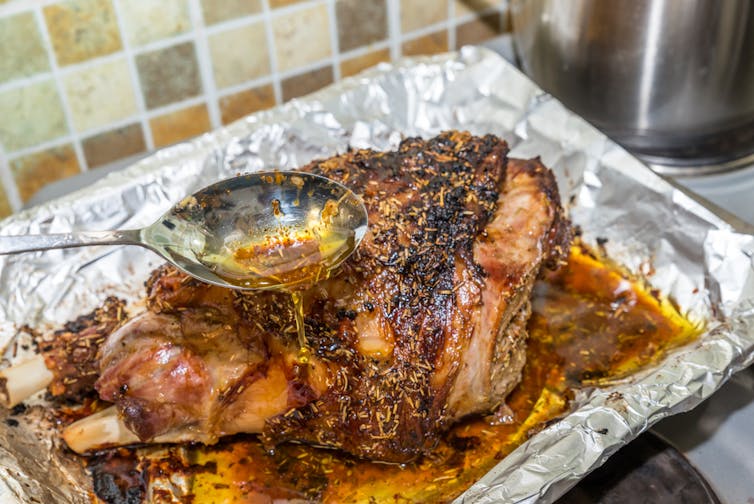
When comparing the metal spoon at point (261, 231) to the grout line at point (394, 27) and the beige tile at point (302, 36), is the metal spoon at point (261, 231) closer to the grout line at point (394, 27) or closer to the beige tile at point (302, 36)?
the beige tile at point (302, 36)

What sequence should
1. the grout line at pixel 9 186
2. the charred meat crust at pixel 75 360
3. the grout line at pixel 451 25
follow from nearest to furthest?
→ the charred meat crust at pixel 75 360 < the grout line at pixel 9 186 < the grout line at pixel 451 25

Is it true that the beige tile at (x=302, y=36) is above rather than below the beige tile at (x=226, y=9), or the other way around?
below

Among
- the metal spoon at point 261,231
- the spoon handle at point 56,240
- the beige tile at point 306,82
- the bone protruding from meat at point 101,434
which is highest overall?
the spoon handle at point 56,240

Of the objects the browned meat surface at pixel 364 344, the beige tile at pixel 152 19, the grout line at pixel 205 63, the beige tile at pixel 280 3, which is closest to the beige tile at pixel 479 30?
the beige tile at pixel 280 3

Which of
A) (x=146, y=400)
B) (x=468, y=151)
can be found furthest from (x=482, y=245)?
(x=146, y=400)

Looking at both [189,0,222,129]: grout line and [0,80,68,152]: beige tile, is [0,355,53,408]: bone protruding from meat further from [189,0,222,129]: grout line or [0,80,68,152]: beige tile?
[189,0,222,129]: grout line

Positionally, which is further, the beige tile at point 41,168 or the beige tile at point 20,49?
the beige tile at point 41,168

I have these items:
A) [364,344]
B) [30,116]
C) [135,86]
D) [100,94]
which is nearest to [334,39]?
[135,86]
